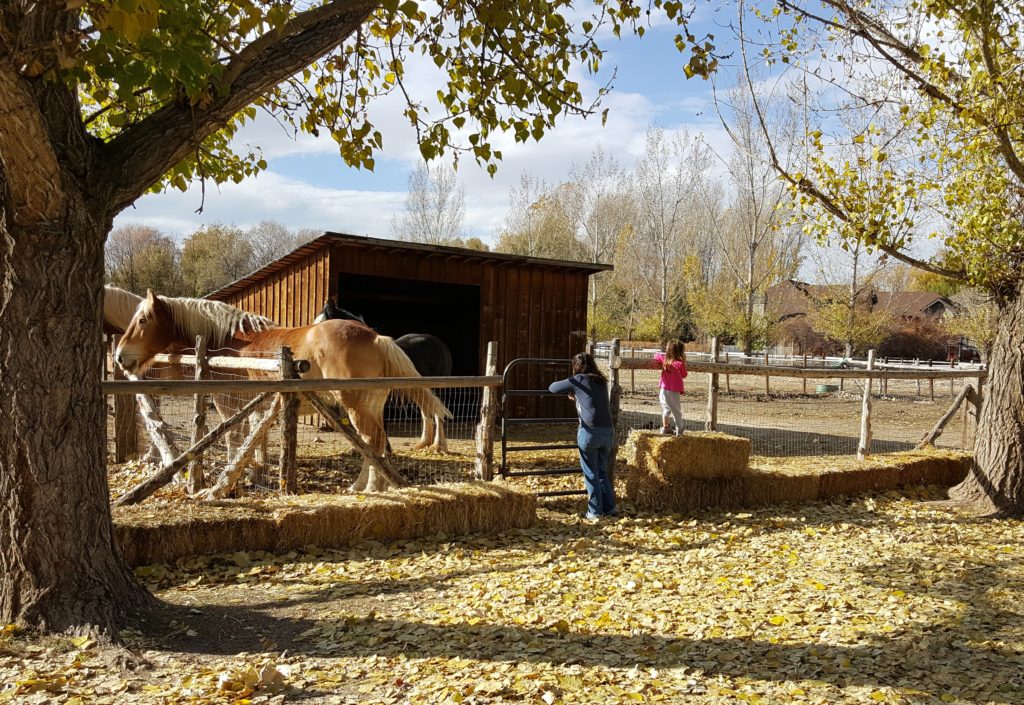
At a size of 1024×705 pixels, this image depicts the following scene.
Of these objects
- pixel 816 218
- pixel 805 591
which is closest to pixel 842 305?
pixel 816 218

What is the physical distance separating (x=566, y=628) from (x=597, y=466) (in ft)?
9.80

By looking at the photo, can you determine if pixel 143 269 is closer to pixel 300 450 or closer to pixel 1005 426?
pixel 300 450

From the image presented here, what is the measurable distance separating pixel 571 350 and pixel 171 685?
12.5 m

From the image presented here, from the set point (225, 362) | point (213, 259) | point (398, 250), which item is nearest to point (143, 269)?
point (213, 259)

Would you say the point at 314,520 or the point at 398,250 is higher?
the point at 398,250

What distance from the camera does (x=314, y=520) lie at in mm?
5680

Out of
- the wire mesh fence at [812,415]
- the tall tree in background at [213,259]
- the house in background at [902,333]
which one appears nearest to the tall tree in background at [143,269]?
the tall tree in background at [213,259]

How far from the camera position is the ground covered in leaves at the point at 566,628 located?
11.2 feet

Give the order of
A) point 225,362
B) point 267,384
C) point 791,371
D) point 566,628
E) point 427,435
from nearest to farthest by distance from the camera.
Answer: point 566,628 < point 267,384 < point 225,362 < point 791,371 < point 427,435

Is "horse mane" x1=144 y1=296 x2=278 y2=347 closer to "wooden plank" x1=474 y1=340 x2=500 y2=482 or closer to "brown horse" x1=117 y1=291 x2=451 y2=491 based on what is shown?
"brown horse" x1=117 y1=291 x2=451 y2=491

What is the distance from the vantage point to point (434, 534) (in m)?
6.27

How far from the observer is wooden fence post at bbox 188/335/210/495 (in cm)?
675

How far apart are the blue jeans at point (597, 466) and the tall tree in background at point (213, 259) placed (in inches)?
1572

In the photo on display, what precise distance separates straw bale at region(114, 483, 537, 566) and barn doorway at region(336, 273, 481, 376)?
818 centimetres
